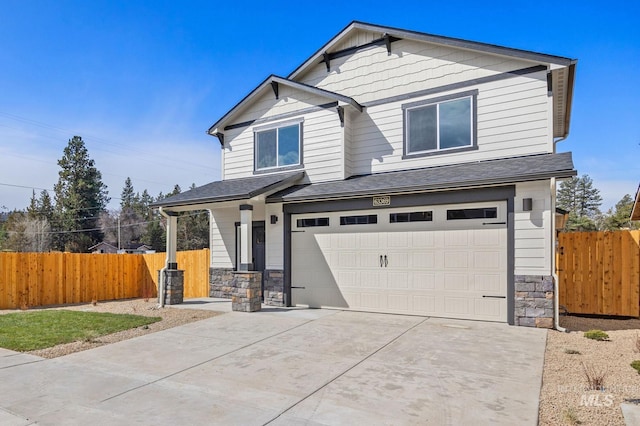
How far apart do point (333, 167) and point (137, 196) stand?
236ft

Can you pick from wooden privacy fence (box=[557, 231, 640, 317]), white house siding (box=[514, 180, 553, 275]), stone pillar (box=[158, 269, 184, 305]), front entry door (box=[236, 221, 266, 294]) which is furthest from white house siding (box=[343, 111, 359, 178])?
stone pillar (box=[158, 269, 184, 305])

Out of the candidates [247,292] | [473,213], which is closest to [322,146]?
[247,292]

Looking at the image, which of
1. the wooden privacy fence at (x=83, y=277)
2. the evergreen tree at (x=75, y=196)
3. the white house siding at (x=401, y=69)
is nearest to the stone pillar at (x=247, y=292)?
the wooden privacy fence at (x=83, y=277)

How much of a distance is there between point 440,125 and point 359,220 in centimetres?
315

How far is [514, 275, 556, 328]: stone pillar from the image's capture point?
7.41 m

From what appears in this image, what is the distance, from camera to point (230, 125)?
1284 centimetres

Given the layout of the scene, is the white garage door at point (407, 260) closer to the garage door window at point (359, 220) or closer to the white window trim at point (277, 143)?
the garage door window at point (359, 220)

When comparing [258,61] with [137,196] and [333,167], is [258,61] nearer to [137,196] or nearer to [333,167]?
[333,167]

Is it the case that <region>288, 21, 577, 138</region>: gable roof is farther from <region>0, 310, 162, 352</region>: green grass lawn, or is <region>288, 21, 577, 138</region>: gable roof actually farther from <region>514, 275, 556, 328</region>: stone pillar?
<region>0, 310, 162, 352</region>: green grass lawn

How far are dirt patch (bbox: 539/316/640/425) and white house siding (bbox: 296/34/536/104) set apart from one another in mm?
6036

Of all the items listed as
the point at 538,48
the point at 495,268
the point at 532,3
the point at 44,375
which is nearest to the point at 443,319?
the point at 495,268

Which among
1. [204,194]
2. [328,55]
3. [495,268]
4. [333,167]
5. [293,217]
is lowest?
[495,268]

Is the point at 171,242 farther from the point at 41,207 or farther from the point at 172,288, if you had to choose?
the point at 41,207

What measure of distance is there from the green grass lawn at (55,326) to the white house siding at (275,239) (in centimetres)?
321
